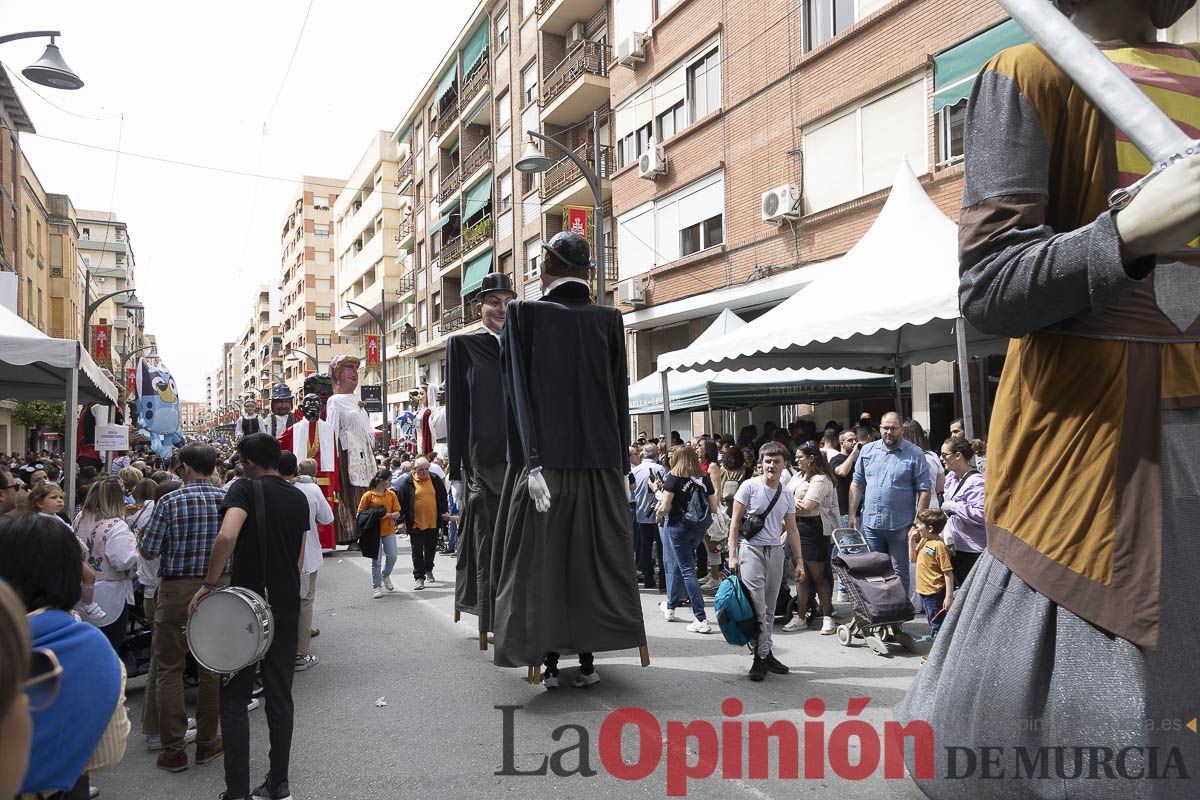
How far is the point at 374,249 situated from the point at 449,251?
51.9 feet

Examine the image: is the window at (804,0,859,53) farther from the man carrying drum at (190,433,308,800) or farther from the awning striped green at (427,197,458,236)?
the awning striped green at (427,197,458,236)

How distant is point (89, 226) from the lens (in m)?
79.2

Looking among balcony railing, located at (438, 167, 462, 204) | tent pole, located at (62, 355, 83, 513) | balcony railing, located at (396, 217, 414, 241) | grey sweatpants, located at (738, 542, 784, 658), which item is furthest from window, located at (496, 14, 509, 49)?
grey sweatpants, located at (738, 542, 784, 658)

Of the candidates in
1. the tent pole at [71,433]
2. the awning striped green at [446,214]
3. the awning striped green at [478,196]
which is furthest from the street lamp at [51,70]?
the awning striped green at [446,214]

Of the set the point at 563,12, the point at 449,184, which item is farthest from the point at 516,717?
the point at 449,184

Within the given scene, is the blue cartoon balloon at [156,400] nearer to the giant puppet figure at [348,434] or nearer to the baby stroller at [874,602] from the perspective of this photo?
the giant puppet figure at [348,434]

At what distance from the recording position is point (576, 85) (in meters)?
25.9

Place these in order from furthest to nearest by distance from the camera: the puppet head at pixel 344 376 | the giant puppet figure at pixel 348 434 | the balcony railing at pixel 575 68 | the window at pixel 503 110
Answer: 1. the window at pixel 503 110
2. the balcony railing at pixel 575 68
3. the puppet head at pixel 344 376
4. the giant puppet figure at pixel 348 434

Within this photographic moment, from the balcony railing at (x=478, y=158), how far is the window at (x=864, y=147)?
20.9 m

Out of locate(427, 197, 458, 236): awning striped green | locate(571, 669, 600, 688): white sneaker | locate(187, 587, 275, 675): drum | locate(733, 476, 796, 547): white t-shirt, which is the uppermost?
locate(427, 197, 458, 236): awning striped green

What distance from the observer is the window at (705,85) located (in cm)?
1925

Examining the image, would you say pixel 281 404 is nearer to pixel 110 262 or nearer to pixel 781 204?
pixel 781 204

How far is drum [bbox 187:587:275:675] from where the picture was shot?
12.3 ft

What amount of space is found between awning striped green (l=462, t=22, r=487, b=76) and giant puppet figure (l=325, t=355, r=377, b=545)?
29300mm
